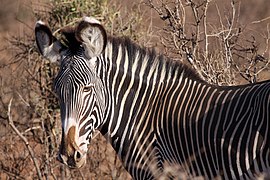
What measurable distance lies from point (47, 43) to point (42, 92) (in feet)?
13.5

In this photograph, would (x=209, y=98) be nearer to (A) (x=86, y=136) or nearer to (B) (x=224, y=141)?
(B) (x=224, y=141)

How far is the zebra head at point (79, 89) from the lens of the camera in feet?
19.5

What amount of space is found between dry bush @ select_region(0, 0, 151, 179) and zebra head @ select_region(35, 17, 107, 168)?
369cm

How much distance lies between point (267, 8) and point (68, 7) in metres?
12.5

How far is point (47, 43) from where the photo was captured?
6.39 meters

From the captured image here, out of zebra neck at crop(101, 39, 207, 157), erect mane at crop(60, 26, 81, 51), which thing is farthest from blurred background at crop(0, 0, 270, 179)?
erect mane at crop(60, 26, 81, 51)

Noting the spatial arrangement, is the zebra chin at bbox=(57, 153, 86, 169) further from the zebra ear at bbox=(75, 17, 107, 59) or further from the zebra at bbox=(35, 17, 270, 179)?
the zebra ear at bbox=(75, 17, 107, 59)

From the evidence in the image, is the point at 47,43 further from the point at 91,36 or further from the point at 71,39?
the point at 91,36

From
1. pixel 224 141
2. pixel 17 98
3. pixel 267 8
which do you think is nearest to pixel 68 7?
pixel 17 98

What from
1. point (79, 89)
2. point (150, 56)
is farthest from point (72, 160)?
point (150, 56)

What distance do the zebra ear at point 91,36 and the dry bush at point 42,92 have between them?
12.2 ft

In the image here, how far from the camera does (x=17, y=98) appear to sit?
10977 millimetres

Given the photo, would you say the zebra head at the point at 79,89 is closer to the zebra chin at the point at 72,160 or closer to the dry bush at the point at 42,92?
the zebra chin at the point at 72,160

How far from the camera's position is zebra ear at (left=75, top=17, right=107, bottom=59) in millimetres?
6035
